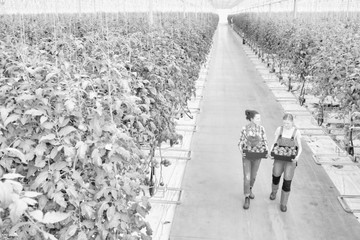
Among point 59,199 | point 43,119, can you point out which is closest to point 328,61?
point 43,119

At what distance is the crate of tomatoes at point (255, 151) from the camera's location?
187 inches

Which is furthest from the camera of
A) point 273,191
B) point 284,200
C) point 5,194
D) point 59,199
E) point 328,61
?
point 328,61

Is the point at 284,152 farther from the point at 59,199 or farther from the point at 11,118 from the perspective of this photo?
the point at 11,118

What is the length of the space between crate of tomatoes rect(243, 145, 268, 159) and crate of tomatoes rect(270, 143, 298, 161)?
121 millimetres

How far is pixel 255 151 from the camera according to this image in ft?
15.6

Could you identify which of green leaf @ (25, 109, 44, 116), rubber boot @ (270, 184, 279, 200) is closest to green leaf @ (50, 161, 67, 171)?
green leaf @ (25, 109, 44, 116)

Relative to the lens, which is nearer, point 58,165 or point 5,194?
point 5,194

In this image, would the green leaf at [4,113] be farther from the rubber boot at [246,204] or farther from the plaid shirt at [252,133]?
the rubber boot at [246,204]

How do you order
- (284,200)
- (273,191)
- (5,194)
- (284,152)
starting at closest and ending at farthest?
(5,194) < (284,152) < (284,200) < (273,191)

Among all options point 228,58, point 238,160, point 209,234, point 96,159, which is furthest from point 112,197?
point 228,58

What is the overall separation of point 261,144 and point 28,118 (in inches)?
127

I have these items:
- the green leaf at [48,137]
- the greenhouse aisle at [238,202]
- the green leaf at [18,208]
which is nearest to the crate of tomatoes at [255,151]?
the greenhouse aisle at [238,202]

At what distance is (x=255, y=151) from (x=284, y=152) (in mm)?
347

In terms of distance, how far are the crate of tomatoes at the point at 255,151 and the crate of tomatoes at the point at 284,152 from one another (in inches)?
4.8
